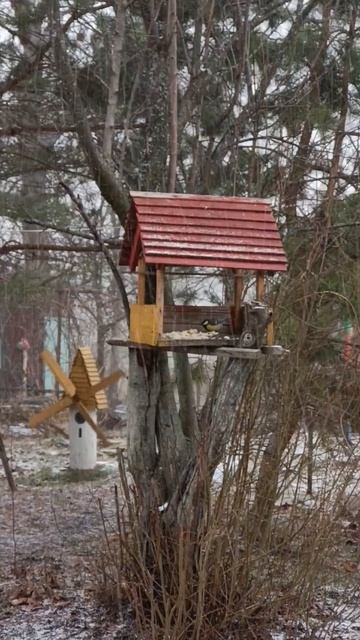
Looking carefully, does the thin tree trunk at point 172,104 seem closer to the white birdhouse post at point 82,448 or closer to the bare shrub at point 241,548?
the bare shrub at point 241,548

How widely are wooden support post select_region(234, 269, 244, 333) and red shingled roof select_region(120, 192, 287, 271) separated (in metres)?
0.15

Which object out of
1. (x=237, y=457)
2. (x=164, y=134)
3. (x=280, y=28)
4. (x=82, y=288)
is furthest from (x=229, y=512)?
(x=82, y=288)

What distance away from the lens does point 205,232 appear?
3.91 metres

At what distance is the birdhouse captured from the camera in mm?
3766

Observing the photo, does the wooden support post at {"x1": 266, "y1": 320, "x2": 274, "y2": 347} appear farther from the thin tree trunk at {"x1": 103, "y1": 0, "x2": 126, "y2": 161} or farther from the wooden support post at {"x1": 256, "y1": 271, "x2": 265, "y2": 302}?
the thin tree trunk at {"x1": 103, "y1": 0, "x2": 126, "y2": 161}

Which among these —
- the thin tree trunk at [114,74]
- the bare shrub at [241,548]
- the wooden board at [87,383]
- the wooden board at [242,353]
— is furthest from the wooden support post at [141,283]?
the wooden board at [87,383]

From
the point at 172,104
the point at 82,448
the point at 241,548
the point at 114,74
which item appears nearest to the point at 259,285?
the point at 241,548

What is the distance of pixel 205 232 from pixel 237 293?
36 cm

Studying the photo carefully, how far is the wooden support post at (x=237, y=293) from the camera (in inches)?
156

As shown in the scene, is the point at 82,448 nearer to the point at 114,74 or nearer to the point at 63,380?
the point at 63,380

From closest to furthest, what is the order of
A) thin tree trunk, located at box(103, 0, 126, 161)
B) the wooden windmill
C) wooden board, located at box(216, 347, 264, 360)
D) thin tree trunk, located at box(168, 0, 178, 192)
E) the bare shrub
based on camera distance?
wooden board, located at box(216, 347, 264, 360) → the bare shrub → thin tree trunk, located at box(168, 0, 178, 192) → thin tree trunk, located at box(103, 0, 126, 161) → the wooden windmill

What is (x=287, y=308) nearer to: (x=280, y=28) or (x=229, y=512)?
(x=229, y=512)

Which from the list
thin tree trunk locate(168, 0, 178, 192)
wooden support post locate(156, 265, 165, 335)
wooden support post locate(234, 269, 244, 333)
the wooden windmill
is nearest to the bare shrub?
wooden support post locate(234, 269, 244, 333)

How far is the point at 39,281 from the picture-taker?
1007 centimetres
